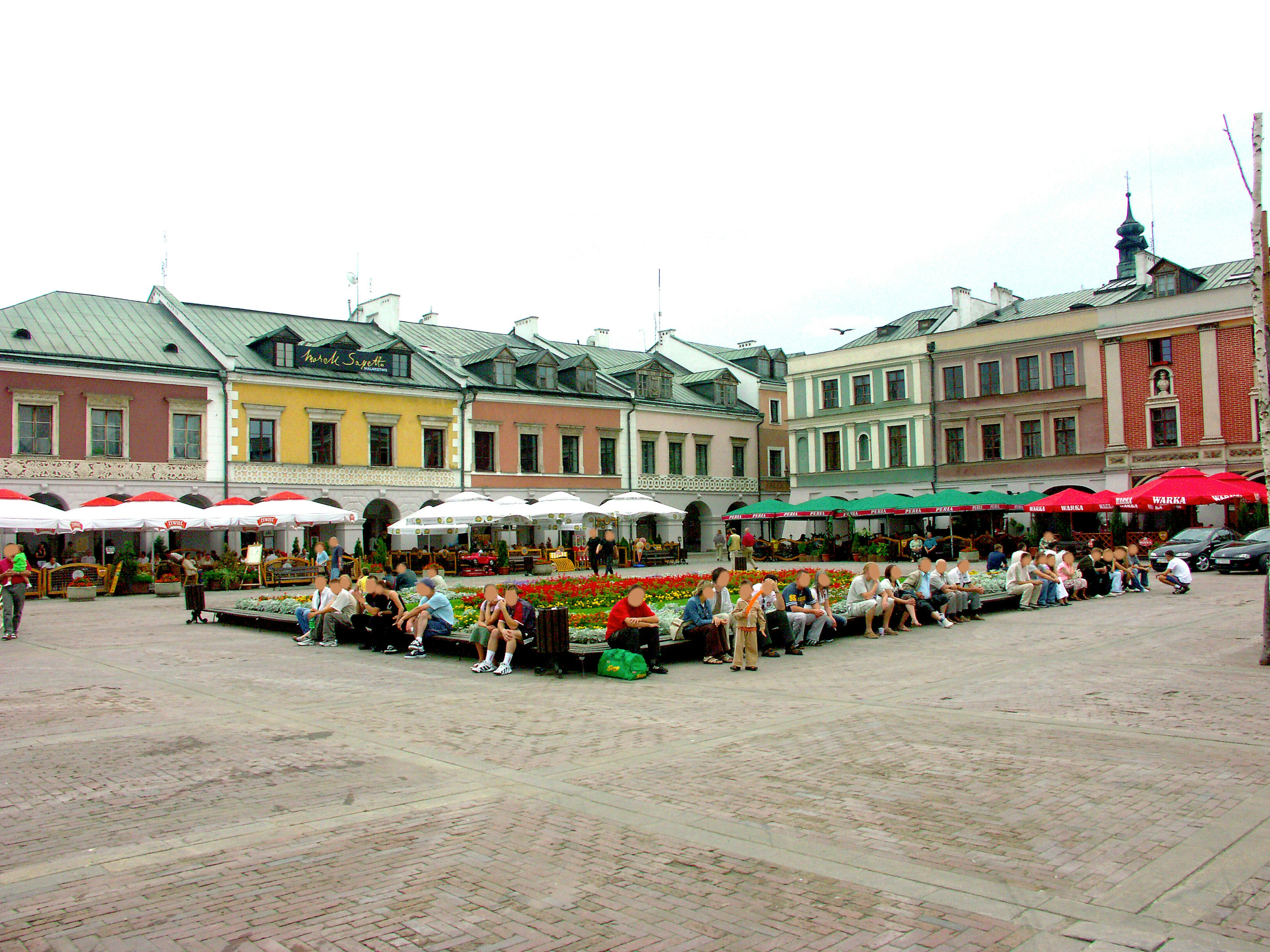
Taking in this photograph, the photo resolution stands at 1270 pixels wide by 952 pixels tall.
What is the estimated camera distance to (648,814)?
6.64m

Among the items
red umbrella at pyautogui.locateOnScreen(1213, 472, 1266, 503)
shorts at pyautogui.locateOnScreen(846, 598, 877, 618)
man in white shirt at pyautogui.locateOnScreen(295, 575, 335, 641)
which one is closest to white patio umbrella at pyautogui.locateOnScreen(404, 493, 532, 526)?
man in white shirt at pyautogui.locateOnScreen(295, 575, 335, 641)

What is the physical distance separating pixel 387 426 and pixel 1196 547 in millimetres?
31905

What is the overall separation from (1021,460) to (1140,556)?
12.2 meters

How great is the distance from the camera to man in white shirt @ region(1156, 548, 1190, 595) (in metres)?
22.8

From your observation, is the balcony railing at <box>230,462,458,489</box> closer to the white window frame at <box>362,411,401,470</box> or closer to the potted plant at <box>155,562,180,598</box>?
the white window frame at <box>362,411,401,470</box>

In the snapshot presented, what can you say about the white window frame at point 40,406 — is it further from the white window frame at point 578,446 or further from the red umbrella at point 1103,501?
the red umbrella at point 1103,501

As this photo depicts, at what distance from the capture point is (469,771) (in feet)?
25.8

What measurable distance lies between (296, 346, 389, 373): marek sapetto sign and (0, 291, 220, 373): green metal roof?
150 inches

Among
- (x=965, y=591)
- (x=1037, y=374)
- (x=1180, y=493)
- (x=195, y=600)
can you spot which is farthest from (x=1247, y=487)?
(x=195, y=600)

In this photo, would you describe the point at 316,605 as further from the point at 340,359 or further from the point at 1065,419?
the point at 1065,419

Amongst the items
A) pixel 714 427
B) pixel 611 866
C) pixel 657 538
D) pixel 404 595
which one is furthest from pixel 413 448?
pixel 611 866

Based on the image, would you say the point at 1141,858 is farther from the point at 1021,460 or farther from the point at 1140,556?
the point at 1021,460

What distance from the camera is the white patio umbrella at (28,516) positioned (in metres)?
27.6

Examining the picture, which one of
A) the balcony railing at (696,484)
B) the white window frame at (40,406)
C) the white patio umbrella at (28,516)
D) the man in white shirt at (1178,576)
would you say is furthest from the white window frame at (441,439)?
the man in white shirt at (1178,576)
